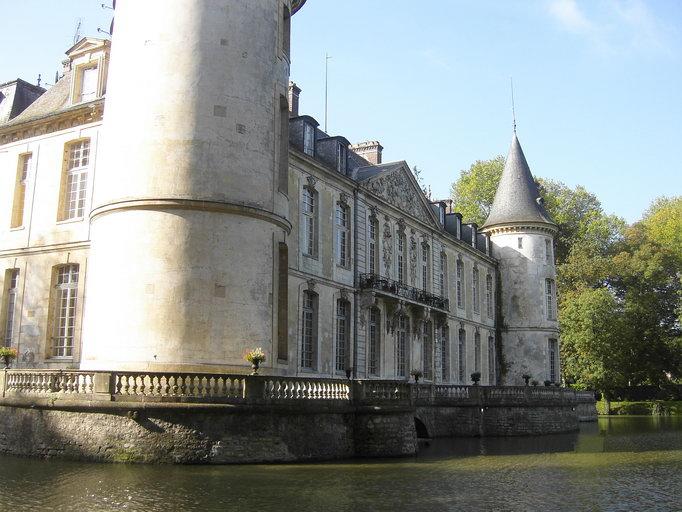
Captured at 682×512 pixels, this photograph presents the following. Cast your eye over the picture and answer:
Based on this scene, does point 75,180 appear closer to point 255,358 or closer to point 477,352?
point 255,358

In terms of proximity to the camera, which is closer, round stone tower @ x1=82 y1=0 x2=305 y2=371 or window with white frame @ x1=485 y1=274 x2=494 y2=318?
round stone tower @ x1=82 y1=0 x2=305 y2=371

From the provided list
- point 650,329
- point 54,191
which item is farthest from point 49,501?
point 650,329

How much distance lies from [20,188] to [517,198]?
2519 cm

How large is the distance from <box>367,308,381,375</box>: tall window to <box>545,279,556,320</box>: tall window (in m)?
15.9

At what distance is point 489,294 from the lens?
125 feet

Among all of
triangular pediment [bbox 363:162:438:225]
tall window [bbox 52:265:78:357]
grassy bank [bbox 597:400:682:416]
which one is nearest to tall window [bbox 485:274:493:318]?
triangular pediment [bbox 363:162:438:225]

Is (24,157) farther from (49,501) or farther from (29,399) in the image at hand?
(49,501)

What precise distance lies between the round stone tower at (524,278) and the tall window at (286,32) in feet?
72.1

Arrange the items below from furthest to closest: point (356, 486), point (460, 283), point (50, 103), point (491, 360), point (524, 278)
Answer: point (524, 278), point (491, 360), point (460, 283), point (50, 103), point (356, 486)

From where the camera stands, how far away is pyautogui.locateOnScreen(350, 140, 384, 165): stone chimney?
32969 millimetres

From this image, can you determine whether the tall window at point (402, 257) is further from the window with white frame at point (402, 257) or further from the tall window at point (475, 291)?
the tall window at point (475, 291)

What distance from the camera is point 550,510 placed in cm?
977

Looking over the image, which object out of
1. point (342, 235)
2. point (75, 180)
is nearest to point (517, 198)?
point (342, 235)

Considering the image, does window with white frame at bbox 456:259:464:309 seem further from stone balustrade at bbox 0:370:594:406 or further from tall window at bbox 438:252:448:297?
stone balustrade at bbox 0:370:594:406
